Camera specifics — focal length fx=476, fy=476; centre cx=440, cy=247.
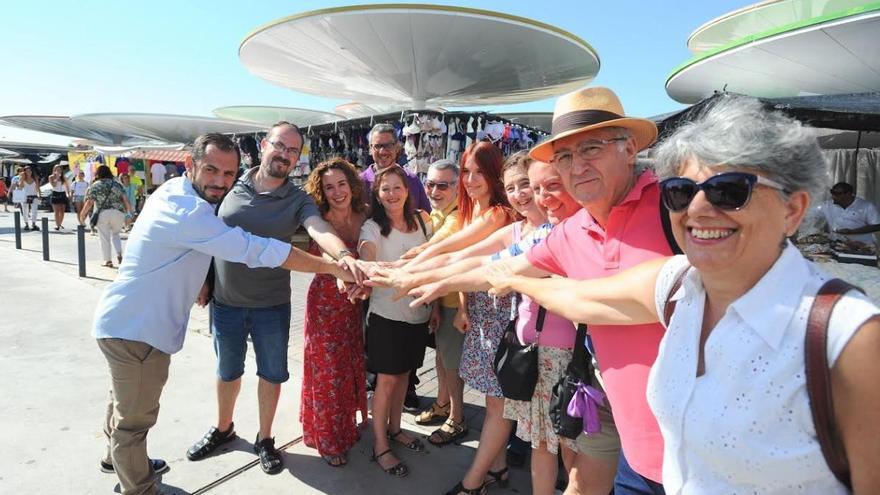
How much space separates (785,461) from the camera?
38.3 inches

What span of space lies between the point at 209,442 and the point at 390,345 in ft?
4.77

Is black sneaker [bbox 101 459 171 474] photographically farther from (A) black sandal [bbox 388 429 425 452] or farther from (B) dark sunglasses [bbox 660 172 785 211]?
(B) dark sunglasses [bbox 660 172 785 211]

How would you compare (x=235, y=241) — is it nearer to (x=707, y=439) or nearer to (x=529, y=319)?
(x=529, y=319)

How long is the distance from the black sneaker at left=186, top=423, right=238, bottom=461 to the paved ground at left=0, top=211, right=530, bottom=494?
0.17ft

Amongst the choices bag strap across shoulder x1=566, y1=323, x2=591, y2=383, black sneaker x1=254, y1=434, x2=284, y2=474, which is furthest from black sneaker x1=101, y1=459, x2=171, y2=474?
bag strap across shoulder x1=566, y1=323, x2=591, y2=383

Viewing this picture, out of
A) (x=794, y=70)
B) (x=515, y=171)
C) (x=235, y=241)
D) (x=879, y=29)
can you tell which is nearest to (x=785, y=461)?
(x=515, y=171)

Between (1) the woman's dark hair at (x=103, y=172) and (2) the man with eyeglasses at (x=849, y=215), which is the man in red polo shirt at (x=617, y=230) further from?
(1) the woman's dark hair at (x=103, y=172)

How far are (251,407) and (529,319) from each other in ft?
8.83

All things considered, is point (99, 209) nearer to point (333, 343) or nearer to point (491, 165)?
point (333, 343)

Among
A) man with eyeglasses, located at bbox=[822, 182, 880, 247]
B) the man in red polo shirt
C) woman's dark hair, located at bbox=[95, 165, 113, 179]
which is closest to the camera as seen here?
the man in red polo shirt

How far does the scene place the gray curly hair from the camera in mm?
1056

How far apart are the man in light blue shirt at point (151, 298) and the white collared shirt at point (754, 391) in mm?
2125

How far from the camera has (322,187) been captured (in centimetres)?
330

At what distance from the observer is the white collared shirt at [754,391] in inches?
37.5
